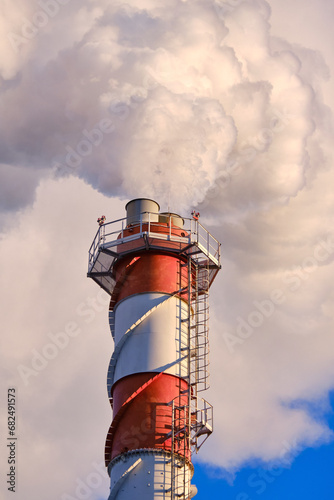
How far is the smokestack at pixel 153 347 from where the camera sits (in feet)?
148

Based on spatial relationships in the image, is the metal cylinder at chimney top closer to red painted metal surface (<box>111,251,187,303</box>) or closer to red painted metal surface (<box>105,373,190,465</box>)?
red painted metal surface (<box>111,251,187,303</box>)

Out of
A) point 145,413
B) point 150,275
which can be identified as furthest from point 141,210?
point 145,413

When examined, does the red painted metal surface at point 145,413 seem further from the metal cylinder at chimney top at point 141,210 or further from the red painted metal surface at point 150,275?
the metal cylinder at chimney top at point 141,210

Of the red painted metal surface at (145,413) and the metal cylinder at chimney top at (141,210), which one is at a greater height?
the metal cylinder at chimney top at (141,210)

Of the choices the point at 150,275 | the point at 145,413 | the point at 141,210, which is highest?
the point at 141,210

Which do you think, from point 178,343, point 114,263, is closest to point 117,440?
point 178,343

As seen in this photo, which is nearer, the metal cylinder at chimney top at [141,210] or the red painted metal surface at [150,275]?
the red painted metal surface at [150,275]

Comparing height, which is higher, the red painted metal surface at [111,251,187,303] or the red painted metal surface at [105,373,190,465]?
the red painted metal surface at [111,251,187,303]

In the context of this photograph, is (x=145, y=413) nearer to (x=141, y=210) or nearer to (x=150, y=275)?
(x=150, y=275)

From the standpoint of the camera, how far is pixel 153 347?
4750 centimetres

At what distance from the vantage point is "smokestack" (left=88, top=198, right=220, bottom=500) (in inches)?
1781

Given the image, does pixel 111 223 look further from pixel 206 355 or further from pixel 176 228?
pixel 206 355

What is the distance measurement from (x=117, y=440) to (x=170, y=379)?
373 centimetres

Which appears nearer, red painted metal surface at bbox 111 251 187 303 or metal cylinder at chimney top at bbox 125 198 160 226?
red painted metal surface at bbox 111 251 187 303
